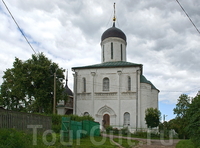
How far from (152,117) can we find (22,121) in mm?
20003

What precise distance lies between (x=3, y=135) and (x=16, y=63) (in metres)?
21.5

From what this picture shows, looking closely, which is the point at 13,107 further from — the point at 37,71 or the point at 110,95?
the point at 110,95

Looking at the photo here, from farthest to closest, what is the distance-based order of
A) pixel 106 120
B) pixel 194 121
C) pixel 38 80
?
pixel 106 120, pixel 38 80, pixel 194 121

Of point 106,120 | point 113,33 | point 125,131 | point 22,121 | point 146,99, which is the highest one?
point 113,33

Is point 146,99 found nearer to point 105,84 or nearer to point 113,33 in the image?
point 105,84

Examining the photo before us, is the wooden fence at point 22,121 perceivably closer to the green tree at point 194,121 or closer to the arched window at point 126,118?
the green tree at point 194,121

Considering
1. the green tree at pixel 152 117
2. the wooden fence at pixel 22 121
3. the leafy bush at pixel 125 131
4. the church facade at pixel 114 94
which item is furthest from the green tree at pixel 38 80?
the wooden fence at pixel 22 121

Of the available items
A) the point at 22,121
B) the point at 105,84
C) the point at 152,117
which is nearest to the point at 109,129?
the point at 152,117

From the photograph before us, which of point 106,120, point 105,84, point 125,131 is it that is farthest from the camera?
point 105,84

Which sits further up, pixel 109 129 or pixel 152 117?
pixel 152 117

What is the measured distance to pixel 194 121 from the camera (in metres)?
13.7

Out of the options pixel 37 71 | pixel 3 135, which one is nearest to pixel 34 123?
pixel 3 135

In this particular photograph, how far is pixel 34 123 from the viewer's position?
606 inches

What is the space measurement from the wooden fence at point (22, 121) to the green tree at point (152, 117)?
53.3 feet
